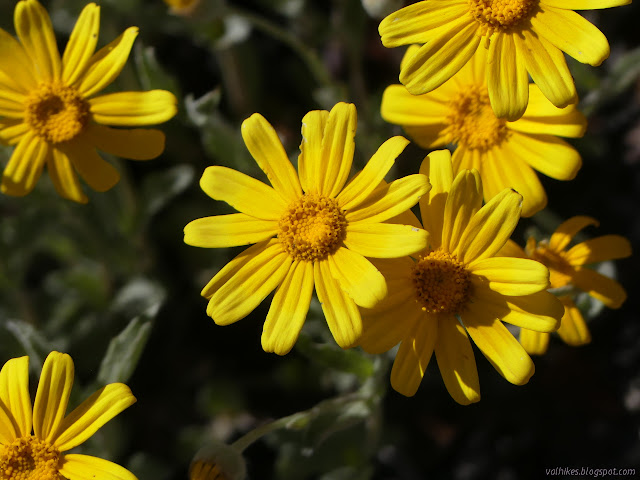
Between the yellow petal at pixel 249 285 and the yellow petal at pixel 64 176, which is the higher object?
the yellow petal at pixel 64 176

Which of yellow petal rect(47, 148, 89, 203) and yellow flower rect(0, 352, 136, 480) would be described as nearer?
yellow flower rect(0, 352, 136, 480)

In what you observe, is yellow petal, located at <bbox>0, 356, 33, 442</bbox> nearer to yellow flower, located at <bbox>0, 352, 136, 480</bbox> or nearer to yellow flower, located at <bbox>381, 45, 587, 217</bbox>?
yellow flower, located at <bbox>0, 352, 136, 480</bbox>

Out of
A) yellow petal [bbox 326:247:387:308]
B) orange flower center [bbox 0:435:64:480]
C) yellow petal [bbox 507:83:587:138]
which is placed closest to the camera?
yellow petal [bbox 326:247:387:308]

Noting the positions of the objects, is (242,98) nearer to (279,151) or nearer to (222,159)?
(222,159)

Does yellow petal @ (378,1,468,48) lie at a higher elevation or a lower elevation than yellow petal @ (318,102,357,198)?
higher

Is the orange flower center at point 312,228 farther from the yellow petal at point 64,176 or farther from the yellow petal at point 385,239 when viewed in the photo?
the yellow petal at point 64,176

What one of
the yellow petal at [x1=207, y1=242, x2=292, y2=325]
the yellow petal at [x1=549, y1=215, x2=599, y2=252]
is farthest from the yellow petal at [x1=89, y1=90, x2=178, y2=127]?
the yellow petal at [x1=549, y1=215, x2=599, y2=252]

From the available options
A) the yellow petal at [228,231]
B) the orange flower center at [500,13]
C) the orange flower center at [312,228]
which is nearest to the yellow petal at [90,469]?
the yellow petal at [228,231]
